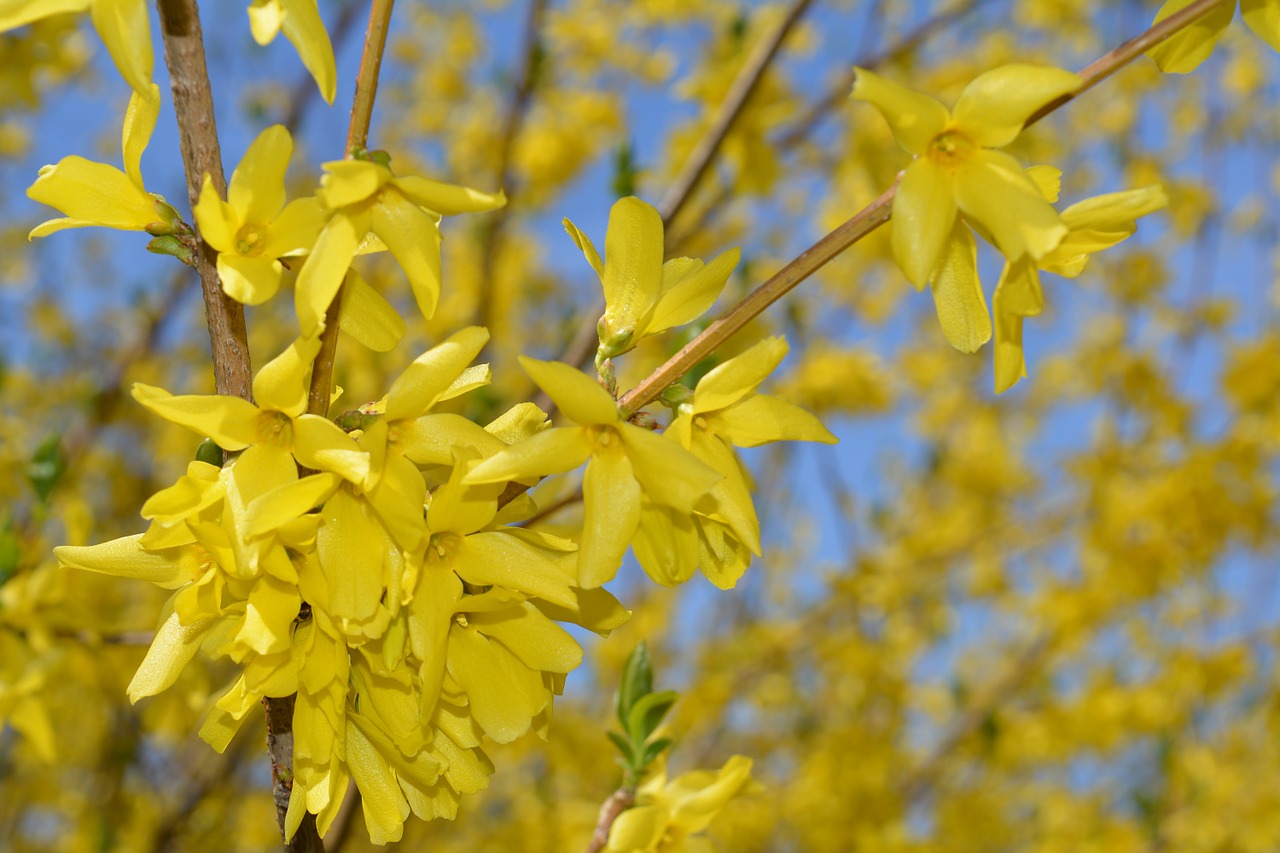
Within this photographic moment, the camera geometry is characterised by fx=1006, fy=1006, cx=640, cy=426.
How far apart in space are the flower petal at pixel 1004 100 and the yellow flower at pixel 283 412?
0.57m

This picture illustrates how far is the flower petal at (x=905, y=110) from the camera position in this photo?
792mm

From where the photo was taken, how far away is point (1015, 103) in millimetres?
833

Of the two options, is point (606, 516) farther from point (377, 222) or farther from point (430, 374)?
point (377, 222)

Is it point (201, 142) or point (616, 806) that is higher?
point (201, 142)

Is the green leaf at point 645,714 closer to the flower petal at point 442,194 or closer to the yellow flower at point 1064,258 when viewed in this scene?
the yellow flower at point 1064,258

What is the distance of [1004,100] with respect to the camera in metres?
0.84

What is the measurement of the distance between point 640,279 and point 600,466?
201 millimetres

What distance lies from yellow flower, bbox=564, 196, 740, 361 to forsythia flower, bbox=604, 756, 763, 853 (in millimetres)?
526

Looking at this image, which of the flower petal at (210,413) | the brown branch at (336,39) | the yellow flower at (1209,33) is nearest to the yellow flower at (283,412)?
the flower petal at (210,413)

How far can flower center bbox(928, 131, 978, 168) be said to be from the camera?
2.82 feet

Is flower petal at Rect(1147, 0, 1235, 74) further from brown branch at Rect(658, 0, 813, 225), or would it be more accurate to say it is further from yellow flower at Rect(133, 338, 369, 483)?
brown branch at Rect(658, 0, 813, 225)

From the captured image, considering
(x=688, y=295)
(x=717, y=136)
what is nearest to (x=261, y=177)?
(x=688, y=295)

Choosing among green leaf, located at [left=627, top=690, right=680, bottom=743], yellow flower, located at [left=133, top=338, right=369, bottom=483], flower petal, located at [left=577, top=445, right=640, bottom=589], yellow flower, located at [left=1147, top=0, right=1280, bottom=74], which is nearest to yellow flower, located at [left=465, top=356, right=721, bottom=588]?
flower petal, located at [left=577, top=445, right=640, bottom=589]

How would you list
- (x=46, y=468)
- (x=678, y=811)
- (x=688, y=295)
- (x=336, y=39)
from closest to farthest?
(x=688, y=295), (x=678, y=811), (x=46, y=468), (x=336, y=39)
